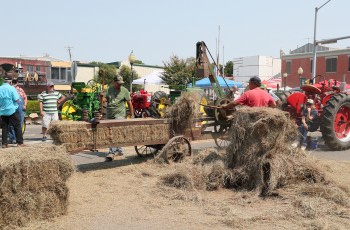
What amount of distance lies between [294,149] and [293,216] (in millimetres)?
1582

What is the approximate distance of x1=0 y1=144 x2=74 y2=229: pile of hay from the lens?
162 inches

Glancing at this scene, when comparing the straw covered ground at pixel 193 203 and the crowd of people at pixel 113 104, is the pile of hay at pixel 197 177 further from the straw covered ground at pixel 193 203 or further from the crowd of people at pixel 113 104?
the crowd of people at pixel 113 104

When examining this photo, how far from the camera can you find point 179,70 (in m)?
40.8

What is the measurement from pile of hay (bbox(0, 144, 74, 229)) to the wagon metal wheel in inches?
115

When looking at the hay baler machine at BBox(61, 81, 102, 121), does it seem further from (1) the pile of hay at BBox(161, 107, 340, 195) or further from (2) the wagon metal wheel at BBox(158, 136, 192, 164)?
(1) the pile of hay at BBox(161, 107, 340, 195)

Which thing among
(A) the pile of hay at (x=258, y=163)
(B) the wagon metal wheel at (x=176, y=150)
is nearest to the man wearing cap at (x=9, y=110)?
(B) the wagon metal wheel at (x=176, y=150)

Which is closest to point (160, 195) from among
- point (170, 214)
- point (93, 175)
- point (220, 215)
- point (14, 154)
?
point (170, 214)

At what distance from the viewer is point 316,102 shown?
36.0 feet

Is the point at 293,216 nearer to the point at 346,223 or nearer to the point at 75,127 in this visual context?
the point at 346,223

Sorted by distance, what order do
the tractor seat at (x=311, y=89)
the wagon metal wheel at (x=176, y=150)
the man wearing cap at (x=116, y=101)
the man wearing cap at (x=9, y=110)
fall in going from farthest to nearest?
the tractor seat at (x=311, y=89), the man wearing cap at (x=9, y=110), the man wearing cap at (x=116, y=101), the wagon metal wheel at (x=176, y=150)

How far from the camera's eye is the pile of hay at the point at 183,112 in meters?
7.53

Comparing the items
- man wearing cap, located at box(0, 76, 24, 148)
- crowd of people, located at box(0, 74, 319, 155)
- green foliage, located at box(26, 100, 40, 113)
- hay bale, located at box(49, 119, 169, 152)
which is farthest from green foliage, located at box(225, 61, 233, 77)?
hay bale, located at box(49, 119, 169, 152)

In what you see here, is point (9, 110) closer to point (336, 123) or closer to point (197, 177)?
point (197, 177)

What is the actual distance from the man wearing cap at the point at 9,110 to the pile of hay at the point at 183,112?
12.2ft
